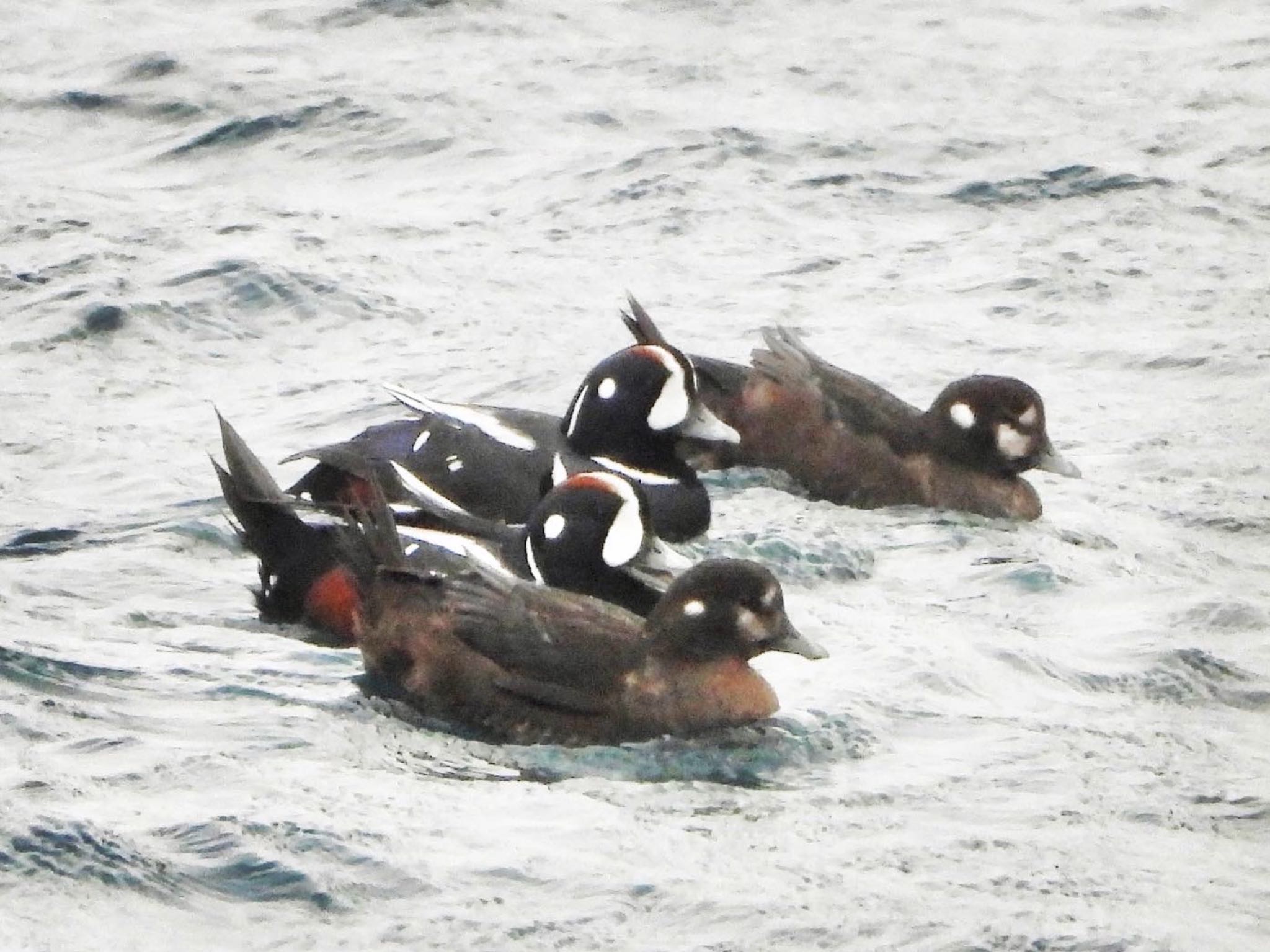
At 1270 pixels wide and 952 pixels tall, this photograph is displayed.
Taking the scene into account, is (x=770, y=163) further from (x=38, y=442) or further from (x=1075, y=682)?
(x=1075, y=682)

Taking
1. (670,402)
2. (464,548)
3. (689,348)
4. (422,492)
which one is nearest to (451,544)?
(464,548)

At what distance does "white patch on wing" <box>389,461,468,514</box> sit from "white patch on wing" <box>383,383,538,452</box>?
32cm

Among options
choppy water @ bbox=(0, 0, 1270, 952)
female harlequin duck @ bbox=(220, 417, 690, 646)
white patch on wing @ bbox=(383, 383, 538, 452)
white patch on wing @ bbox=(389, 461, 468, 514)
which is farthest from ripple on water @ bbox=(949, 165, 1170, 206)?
female harlequin duck @ bbox=(220, 417, 690, 646)

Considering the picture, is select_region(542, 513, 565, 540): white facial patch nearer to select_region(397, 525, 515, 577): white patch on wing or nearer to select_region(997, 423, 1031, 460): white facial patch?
select_region(397, 525, 515, 577): white patch on wing

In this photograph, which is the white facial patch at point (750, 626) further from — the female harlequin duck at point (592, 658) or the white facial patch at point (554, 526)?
the white facial patch at point (554, 526)

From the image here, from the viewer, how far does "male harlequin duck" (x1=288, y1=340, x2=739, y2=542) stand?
10.6 metres

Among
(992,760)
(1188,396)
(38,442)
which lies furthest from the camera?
(1188,396)

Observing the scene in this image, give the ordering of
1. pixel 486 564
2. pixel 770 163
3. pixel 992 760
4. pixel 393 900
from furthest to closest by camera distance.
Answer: pixel 770 163, pixel 486 564, pixel 992 760, pixel 393 900

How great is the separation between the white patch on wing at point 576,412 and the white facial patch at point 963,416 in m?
1.62

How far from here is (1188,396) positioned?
42.3 ft

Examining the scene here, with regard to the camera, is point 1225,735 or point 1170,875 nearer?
point 1170,875

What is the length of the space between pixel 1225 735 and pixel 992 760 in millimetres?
852

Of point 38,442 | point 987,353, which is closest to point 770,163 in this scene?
point 987,353

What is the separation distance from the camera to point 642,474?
11039 mm
